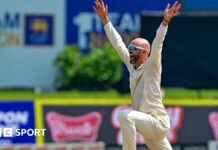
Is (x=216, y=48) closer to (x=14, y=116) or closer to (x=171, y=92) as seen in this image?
(x=14, y=116)

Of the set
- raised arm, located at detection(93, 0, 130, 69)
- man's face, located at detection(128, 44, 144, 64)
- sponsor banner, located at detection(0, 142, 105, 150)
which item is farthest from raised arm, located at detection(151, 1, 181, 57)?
sponsor banner, located at detection(0, 142, 105, 150)

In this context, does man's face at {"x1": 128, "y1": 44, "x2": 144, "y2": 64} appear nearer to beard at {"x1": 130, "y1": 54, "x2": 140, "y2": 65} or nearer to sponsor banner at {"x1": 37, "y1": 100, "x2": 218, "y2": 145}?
beard at {"x1": 130, "y1": 54, "x2": 140, "y2": 65}

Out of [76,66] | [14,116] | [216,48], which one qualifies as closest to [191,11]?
[216,48]

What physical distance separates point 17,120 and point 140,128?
5.38 m

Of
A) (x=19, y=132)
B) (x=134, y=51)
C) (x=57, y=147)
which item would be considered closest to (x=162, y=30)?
(x=134, y=51)

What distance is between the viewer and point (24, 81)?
122 feet

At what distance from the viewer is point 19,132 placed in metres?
15.3

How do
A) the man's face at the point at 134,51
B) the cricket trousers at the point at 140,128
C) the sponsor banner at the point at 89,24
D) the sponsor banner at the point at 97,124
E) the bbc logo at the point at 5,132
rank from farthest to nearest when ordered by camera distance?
1. the sponsor banner at the point at 89,24
2. the sponsor banner at the point at 97,124
3. the bbc logo at the point at 5,132
4. the man's face at the point at 134,51
5. the cricket trousers at the point at 140,128

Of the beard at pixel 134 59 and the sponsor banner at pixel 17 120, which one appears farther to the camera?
the sponsor banner at pixel 17 120

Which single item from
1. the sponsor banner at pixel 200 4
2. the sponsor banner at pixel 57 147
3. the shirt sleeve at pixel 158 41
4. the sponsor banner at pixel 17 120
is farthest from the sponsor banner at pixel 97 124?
the shirt sleeve at pixel 158 41

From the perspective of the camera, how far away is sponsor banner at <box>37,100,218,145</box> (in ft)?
52.0

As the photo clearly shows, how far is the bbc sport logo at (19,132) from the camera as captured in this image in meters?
14.9

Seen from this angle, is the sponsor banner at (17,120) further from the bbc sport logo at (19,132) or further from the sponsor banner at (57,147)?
the sponsor banner at (57,147)

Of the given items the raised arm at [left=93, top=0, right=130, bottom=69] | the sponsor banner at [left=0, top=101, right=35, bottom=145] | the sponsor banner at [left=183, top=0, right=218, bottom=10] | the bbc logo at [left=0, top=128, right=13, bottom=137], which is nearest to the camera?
the raised arm at [left=93, top=0, right=130, bottom=69]
